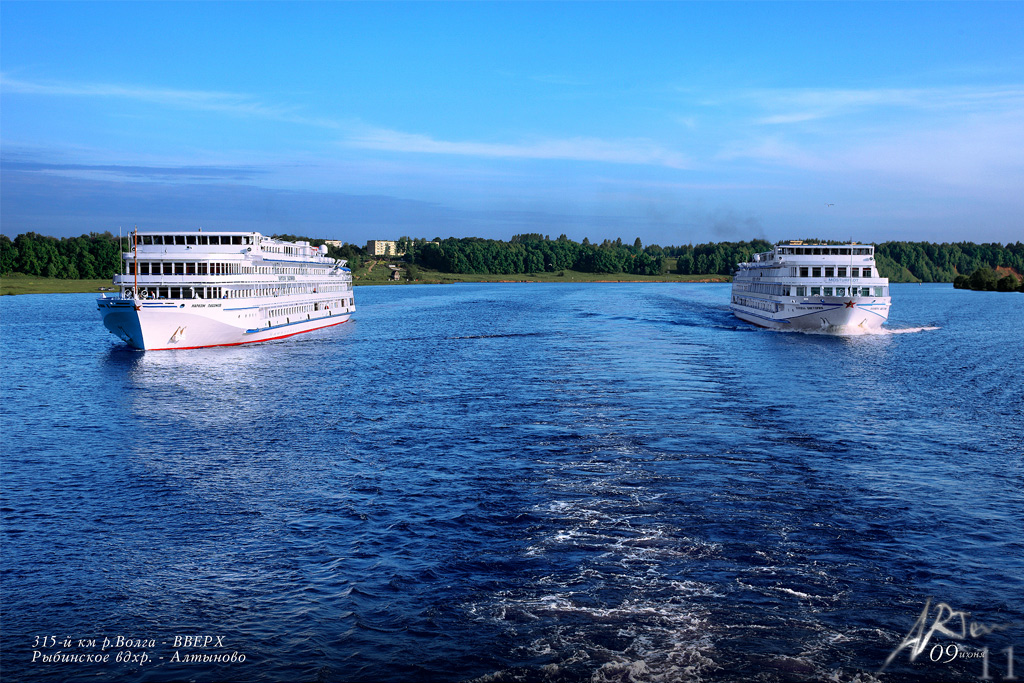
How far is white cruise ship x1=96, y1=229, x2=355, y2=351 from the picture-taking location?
81.1 metres

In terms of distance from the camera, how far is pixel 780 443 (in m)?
41.7

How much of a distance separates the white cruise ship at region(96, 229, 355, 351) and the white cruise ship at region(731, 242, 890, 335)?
7263 cm

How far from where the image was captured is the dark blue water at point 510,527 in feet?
64.8

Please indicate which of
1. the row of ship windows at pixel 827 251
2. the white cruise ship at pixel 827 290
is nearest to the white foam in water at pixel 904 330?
the white cruise ship at pixel 827 290

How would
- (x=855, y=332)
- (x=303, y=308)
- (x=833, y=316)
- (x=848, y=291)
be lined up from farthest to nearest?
(x=303, y=308) < (x=855, y=332) < (x=833, y=316) < (x=848, y=291)

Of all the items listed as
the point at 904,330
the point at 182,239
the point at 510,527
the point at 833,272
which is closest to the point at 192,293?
the point at 182,239

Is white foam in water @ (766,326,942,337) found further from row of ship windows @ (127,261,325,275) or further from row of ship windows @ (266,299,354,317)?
row of ship windows @ (127,261,325,275)

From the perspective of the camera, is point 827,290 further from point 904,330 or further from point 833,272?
point 904,330

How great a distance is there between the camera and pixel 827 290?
103 meters

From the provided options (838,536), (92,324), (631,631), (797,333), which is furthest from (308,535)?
(92,324)

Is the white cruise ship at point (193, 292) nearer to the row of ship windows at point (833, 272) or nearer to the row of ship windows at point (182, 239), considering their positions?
the row of ship windows at point (182, 239)

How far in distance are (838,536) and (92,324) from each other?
126727 millimetres
